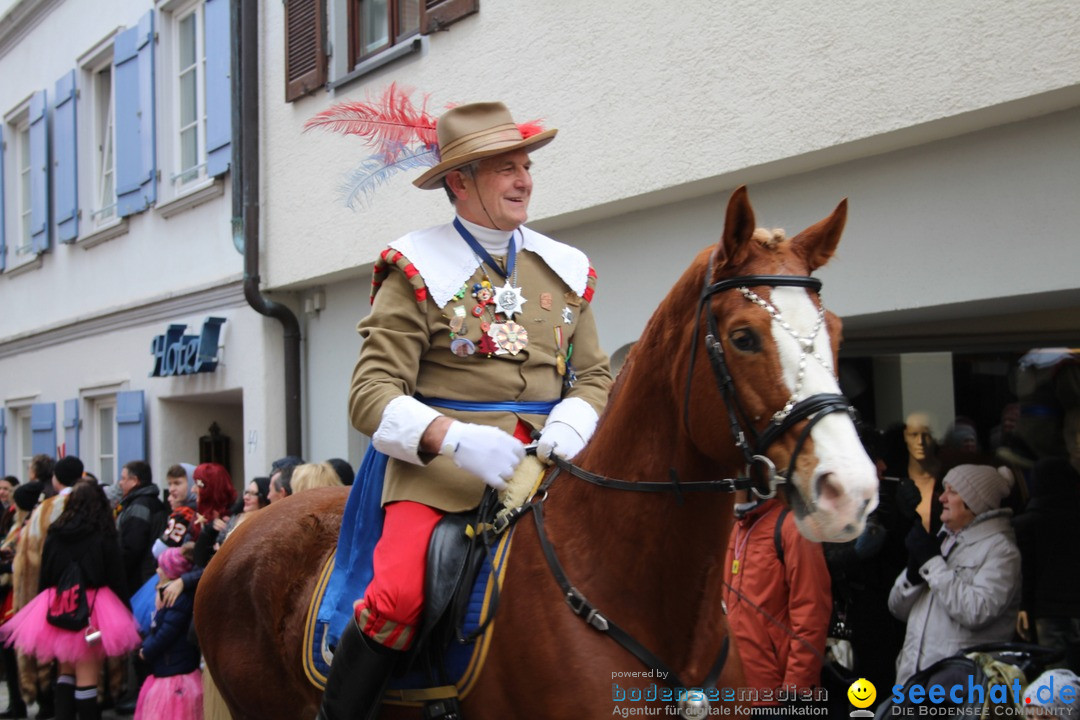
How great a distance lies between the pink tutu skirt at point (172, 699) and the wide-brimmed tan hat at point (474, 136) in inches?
183

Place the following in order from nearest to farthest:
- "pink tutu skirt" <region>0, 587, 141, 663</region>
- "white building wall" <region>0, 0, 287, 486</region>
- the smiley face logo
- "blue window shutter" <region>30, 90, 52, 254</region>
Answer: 1. the smiley face logo
2. "pink tutu skirt" <region>0, 587, 141, 663</region>
3. "white building wall" <region>0, 0, 287, 486</region>
4. "blue window shutter" <region>30, 90, 52, 254</region>

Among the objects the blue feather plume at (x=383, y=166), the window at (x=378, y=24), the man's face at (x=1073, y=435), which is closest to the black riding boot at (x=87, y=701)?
the blue feather plume at (x=383, y=166)

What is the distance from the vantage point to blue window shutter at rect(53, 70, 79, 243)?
1308cm

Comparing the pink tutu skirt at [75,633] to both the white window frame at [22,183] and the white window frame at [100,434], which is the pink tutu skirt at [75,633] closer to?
the white window frame at [100,434]

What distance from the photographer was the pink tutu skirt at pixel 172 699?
20.9 ft

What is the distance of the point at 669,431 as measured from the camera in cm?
260

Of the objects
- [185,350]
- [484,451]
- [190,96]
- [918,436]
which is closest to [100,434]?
[185,350]

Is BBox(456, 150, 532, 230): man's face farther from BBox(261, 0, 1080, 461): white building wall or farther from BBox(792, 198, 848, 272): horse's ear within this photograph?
BBox(261, 0, 1080, 461): white building wall

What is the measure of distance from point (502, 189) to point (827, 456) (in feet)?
4.71

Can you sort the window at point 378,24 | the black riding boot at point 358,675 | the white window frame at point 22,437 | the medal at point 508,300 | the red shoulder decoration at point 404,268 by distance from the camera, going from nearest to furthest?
1. the black riding boot at point 358,675
2. the red shoulder decoration at point 404,268
3. the medal at point 508,300
4. the window at point 378,24
5. the white window frame at point 22,437

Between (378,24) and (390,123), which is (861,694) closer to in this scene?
(390,123)

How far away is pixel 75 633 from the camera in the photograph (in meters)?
7.18

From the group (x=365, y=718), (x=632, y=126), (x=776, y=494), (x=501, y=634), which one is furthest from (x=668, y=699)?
(x=632, y=126)

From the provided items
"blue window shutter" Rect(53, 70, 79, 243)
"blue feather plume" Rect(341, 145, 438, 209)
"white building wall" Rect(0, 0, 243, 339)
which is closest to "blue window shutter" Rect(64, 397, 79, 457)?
"white building wall" Rect(0, 0, 243, 339)
